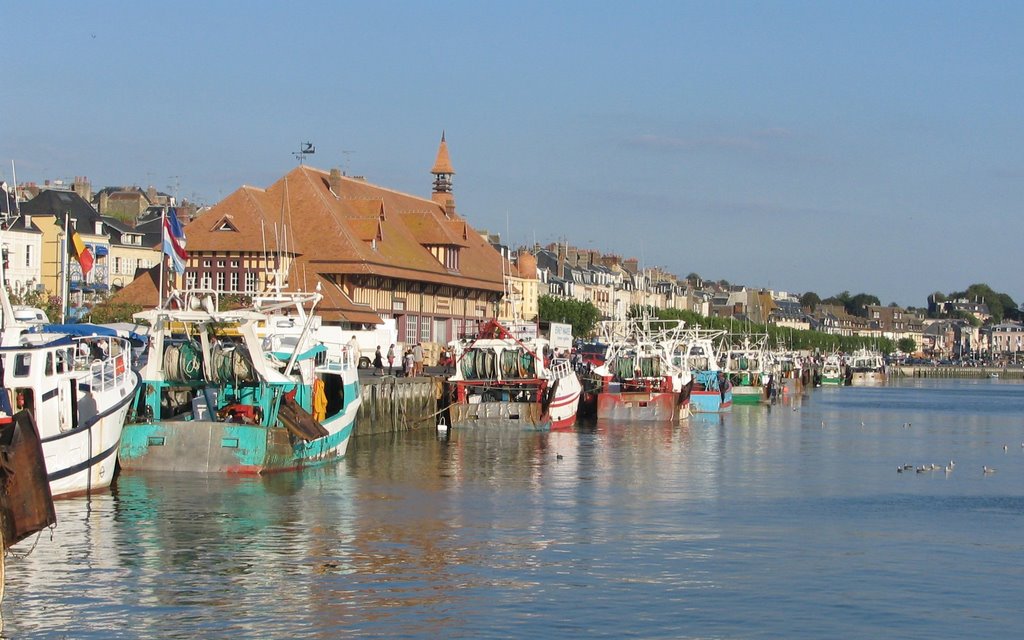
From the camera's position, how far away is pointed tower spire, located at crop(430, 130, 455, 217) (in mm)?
112544

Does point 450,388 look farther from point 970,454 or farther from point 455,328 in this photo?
point 455,328

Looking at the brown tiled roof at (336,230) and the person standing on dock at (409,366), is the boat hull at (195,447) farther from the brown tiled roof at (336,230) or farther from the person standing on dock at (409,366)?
the brown tiled roof at (336,230)

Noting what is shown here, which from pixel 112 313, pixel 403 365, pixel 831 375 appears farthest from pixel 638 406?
pixel 831 375

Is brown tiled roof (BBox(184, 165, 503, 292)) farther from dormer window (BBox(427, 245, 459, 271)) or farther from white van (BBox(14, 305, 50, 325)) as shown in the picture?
white van (BBox(14, 305, 50, 325))

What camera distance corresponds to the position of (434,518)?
33.1 m

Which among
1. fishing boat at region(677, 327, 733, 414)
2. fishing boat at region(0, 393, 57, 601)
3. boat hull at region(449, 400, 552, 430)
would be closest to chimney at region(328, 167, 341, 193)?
fishing boat at region(677, 327, 733, 414)

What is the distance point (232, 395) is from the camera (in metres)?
40.5

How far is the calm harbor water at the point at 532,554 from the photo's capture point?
74.2ft

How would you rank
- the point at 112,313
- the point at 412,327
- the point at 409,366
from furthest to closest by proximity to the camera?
1. the point at 412,327
2. the point at 112,313
3. the point at 409,366

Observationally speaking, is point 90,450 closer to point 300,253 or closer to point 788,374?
point 300,253

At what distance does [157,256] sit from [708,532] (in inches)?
2899

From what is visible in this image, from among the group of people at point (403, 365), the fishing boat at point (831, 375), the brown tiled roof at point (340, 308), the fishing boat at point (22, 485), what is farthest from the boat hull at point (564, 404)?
the fishing boat at point (831, 375)

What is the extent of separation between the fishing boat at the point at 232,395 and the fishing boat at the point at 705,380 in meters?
39.6

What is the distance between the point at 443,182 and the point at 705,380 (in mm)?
34932
